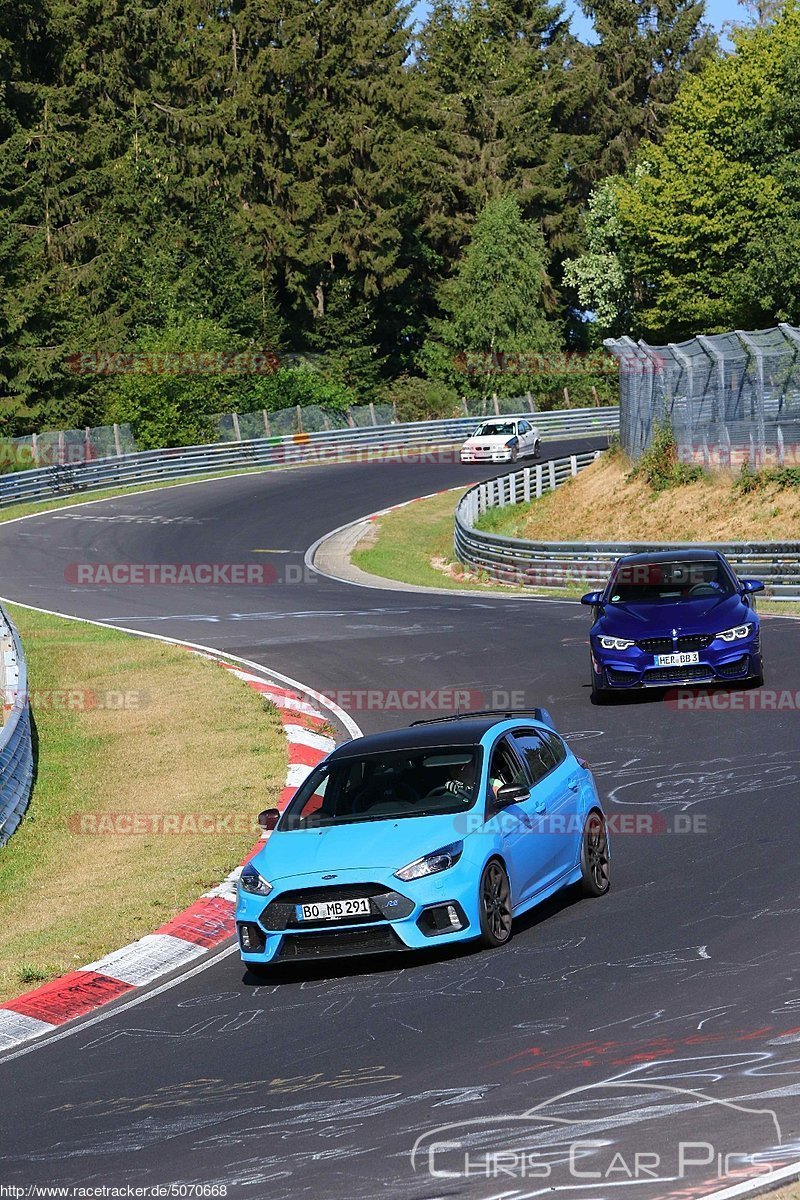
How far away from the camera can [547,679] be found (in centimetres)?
2170

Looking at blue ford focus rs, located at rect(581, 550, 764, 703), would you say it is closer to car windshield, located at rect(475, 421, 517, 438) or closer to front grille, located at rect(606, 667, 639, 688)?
front grille, located at rect(606, 667, 639, 688)

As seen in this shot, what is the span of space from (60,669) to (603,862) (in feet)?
47.9

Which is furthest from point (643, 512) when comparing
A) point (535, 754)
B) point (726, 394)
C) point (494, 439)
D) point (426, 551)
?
point (535, 754)

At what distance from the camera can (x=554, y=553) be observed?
33125 mm

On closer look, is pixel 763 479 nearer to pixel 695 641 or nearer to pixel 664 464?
pixel 664 464

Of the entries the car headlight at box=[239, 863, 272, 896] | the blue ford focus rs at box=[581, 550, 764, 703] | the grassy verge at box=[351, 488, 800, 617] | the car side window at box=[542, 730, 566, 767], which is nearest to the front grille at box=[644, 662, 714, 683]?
the blue ford focus rs at box=[581, 550, 764, 703]

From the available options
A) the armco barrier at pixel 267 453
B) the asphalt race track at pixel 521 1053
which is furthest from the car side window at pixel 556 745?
the armco barrier at pixel 267 453

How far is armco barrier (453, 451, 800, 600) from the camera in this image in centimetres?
2850

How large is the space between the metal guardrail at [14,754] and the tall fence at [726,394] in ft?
63.9

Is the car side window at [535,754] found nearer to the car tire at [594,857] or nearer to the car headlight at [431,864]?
the car tire at [594,857]

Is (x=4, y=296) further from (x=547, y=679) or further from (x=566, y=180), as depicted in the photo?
(x=547, y=679)

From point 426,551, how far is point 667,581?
76.1 ft

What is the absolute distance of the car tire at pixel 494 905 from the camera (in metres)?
10.1

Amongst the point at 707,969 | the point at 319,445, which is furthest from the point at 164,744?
the point at 319,445
